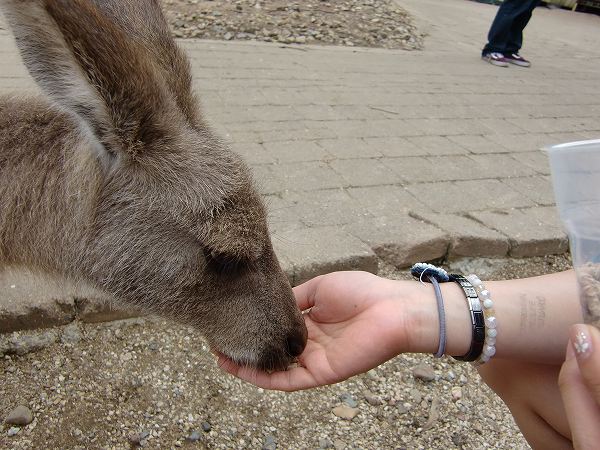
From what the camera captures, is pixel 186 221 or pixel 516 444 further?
pixel 516 444

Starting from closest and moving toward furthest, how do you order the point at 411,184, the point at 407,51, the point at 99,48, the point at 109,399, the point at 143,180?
the point at 99,48
the point at 143,180
the point at 109,399
the point at 411,184
the point at 407,51

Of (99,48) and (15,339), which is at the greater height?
(99,48)

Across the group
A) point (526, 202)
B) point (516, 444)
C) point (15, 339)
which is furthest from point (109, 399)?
point (526, 202)

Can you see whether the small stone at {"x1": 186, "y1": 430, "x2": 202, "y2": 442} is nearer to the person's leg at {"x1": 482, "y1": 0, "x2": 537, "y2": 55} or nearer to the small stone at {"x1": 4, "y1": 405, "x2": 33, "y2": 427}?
the small stone at {"x1": 4, "y1": 405, "x2": 33, "y2": 427}

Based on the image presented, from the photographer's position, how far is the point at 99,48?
1883 millimetres

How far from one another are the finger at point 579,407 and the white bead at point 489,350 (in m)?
0.81

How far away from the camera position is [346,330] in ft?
8.14

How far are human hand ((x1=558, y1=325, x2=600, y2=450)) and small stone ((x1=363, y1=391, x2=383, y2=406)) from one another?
1.67 meters

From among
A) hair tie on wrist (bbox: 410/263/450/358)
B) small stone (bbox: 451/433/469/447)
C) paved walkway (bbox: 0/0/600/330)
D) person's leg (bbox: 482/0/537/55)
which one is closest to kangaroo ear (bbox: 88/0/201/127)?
paved walkway (bbox: 0/0/600/330)

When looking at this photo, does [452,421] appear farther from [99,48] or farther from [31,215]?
[99,48]

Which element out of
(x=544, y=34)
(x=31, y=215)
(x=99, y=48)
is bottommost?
(x=544, y=34)

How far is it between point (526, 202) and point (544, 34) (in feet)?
39.0

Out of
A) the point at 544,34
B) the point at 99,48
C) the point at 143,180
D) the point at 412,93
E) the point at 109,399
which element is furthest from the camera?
the point at 544,34

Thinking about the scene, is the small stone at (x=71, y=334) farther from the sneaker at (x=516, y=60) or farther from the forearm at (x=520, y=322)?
the sneaker at (x=516, y=60)
